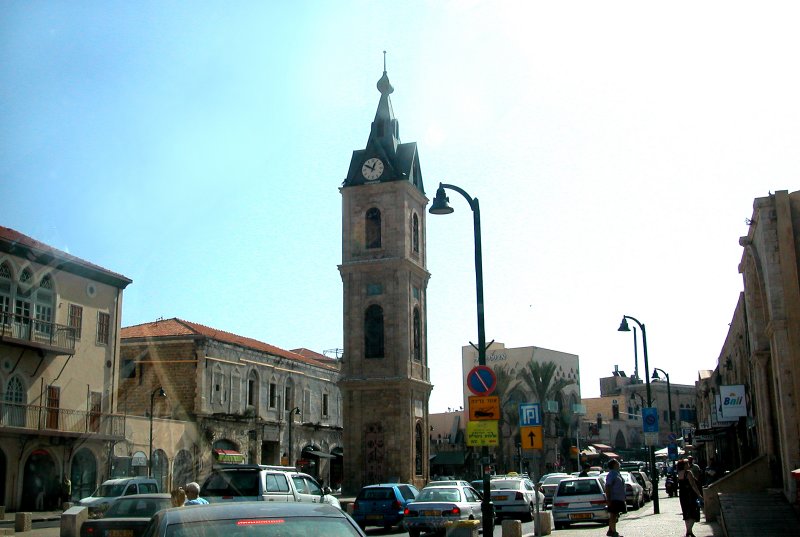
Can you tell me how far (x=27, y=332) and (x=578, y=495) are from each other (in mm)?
24564

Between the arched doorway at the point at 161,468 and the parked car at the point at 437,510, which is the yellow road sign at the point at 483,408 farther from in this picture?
the arched doorway at the point at 161,468

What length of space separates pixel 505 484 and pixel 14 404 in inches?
807

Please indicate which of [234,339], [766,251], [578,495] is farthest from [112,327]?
[766,251]

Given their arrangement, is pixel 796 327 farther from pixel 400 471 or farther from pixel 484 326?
pixel 400 471

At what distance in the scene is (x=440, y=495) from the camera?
23328mm

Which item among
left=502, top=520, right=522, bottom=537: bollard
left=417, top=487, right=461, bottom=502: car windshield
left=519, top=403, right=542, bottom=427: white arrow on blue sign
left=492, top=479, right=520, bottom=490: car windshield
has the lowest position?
left=502, top=520, right=522, bottom=537: bollard

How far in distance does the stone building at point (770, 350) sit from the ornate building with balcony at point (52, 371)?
90.0ft

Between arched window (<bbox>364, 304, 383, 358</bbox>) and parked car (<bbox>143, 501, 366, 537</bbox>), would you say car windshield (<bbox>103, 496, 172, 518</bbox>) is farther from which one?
arched window (<bbox>364, 304, 383, 358</bbox>)

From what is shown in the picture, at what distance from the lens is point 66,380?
1544 inches

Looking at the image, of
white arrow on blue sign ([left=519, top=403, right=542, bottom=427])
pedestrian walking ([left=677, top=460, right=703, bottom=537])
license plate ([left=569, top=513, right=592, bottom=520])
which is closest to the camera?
pedestrian walking ([left=677, top=460, right=703, bottom=537])

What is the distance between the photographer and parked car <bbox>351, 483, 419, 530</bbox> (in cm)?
2597

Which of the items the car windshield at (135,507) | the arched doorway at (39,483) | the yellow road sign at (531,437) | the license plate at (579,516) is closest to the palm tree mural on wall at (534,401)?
the arched doorway at (39,483)

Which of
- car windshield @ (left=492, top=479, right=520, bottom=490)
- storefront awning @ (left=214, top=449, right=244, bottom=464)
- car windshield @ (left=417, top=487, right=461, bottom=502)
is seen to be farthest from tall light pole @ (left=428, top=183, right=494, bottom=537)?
storefront awning @ (left=214, top=449, right=244, bottom=464)

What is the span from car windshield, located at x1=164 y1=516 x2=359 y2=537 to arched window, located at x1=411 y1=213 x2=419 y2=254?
50719mm
